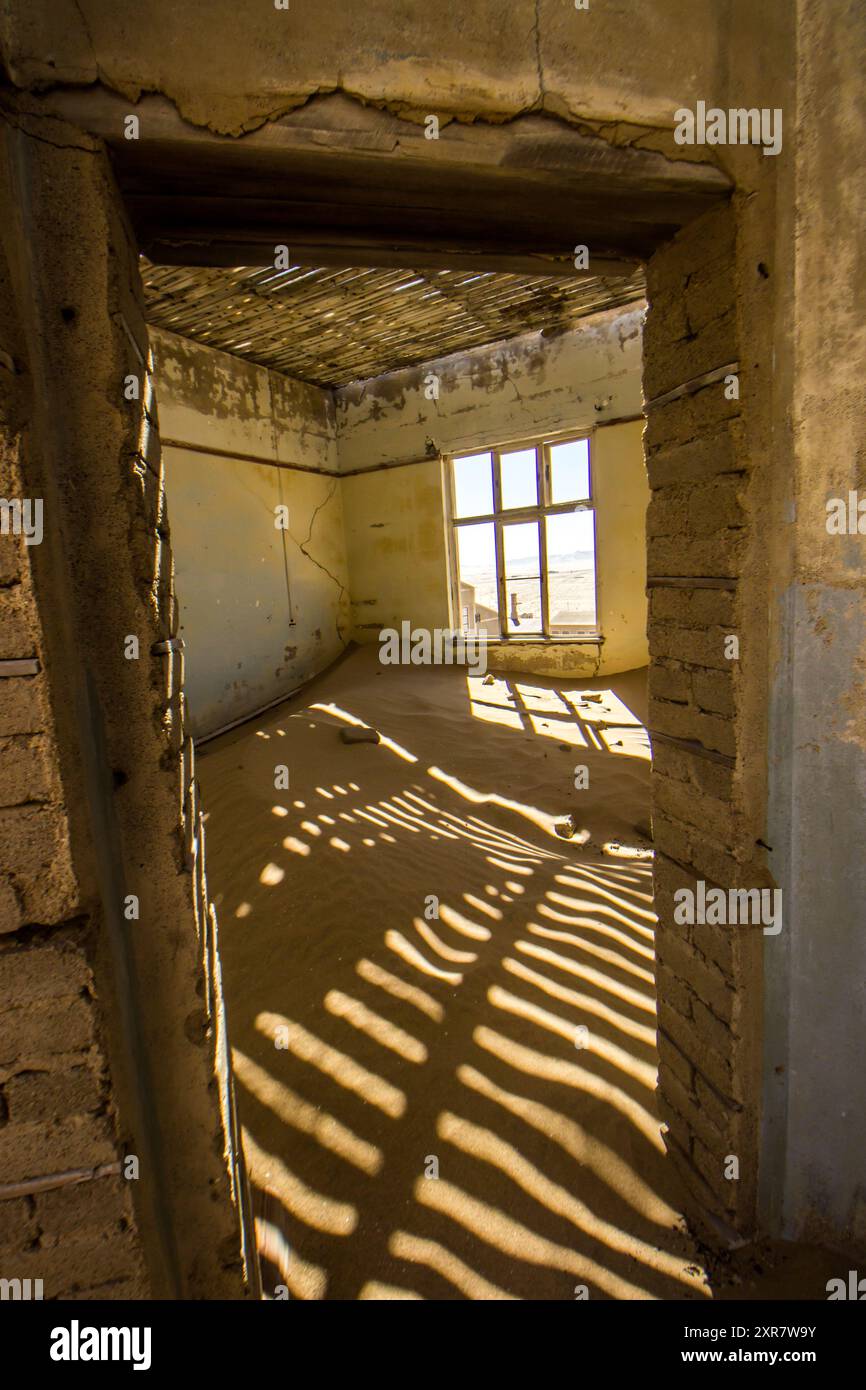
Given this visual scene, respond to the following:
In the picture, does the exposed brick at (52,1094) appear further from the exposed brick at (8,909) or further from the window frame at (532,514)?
the window frame at (532,514)

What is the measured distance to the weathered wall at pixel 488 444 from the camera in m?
7.74

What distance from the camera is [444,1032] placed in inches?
107

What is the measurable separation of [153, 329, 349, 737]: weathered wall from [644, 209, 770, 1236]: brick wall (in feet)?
19.9

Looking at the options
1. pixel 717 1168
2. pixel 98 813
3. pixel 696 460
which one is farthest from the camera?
pixel 717 1168

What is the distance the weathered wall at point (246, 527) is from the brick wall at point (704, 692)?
239 inches

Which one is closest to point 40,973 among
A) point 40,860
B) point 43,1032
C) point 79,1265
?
point 43,1032

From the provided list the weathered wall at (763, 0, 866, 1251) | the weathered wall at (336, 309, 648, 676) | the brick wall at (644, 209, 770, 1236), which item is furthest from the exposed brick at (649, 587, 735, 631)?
the weathered wall at (336, 309, 648, 676)

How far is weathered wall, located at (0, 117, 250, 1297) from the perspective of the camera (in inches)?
43.9

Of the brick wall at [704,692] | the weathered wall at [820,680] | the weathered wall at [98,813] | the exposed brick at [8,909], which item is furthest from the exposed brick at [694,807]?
the exposed brick at [8,909]

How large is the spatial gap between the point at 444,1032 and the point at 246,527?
6.85 metres

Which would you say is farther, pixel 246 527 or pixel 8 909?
pixel 246 527

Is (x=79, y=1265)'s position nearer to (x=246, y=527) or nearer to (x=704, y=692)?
(x=704, y=692)

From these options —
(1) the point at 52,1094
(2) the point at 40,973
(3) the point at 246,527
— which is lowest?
(1) the point at 52,1094

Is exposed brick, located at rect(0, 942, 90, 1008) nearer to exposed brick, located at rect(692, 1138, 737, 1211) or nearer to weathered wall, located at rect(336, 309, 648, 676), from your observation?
exposed brick, located at rect(692, 1138, 737, 1211)
